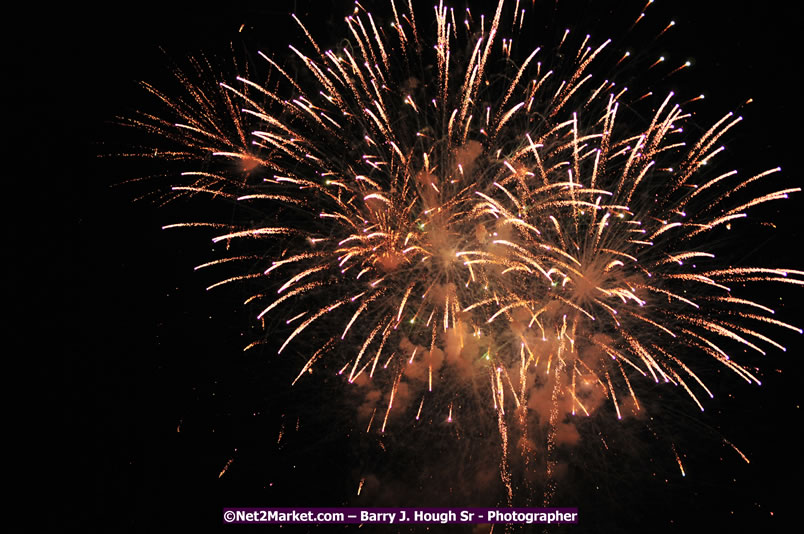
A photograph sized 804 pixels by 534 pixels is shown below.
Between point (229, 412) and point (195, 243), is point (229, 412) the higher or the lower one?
the lower one

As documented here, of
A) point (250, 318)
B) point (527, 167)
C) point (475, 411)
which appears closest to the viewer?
point (527, 167)

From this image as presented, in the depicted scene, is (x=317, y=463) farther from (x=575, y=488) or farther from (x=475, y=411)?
(x=575, y=488)

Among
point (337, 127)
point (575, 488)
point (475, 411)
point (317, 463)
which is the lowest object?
point (575, 488)

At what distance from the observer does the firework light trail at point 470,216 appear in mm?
5504

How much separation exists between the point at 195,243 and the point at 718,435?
28.8 feet

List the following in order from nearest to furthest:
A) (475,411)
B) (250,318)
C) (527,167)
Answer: (527,167) < (475,411) < (250,318)

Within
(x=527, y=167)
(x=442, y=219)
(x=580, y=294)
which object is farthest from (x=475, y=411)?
(x=527, y=167)

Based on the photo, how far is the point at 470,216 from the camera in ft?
18.4

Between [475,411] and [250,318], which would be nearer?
[475,411]

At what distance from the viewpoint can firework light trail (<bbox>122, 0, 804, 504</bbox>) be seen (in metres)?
5.50

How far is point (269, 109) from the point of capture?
5930 mm

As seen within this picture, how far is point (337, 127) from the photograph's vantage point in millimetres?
5730

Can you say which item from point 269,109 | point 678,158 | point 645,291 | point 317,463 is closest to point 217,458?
point 317,463

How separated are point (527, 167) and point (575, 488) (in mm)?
4704
